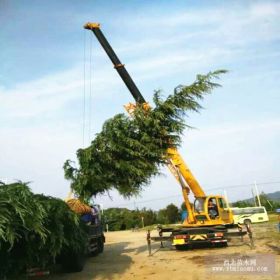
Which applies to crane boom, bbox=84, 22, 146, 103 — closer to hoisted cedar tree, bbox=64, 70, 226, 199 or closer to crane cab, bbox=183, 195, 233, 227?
hoisted cedar tree, bbox=64, 70, 226, 199

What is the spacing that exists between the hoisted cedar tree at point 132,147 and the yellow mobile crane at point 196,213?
1142 mm

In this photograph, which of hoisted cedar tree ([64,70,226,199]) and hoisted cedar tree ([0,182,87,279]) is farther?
hoisted cedar tree ([64,70,226,199])

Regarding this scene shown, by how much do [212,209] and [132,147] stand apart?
5.32 metres

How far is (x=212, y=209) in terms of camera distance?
17625 millimetres

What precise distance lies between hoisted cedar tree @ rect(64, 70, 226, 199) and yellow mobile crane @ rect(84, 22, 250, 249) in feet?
3.75

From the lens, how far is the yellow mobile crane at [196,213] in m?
16.4

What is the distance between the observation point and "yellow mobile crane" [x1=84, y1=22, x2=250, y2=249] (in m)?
16.4

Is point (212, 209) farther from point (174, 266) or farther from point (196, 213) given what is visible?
point (174, 266)

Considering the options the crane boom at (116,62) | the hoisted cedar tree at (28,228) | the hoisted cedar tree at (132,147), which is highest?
the crane boom at (116,62)

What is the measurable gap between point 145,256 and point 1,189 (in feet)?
30.4

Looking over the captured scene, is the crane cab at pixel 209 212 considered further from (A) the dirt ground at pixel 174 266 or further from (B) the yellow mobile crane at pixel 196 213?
(A) the dirt ground at pixel 174 266

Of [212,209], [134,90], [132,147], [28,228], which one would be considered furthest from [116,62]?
[28,228]

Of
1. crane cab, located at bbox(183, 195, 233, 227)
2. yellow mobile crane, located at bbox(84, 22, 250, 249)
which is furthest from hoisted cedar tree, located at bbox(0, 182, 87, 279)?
crane cab, located at bbox(183, 195, 233, 227)

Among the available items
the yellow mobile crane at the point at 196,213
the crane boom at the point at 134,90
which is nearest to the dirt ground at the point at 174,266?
the yellow mobile crane at the point at 196,213
